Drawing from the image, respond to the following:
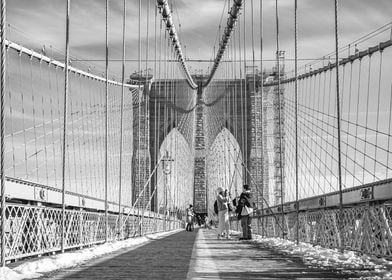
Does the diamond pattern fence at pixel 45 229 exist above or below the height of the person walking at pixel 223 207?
below

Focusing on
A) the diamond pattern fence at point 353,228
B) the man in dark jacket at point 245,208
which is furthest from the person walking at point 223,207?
the diamond pattern fence at point 353,228

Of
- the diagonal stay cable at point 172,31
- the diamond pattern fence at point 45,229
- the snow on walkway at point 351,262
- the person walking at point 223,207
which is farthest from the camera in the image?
the diagonal stay cable at point 172,31

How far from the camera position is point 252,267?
8.36m

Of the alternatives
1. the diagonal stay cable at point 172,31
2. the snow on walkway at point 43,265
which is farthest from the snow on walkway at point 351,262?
the diagonal stay cable at point 172,31

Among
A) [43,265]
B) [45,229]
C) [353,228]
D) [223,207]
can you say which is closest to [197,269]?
[43,265]

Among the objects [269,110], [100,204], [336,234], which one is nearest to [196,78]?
[269,110]

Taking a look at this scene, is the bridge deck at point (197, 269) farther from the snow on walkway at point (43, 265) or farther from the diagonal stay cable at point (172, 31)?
the diagonal stay cable at point (172, 31)

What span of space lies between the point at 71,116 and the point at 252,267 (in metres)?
15.8

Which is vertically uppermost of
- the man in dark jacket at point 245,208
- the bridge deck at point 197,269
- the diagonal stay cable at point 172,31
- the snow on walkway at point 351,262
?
the diagonal stay cable at point 172,31

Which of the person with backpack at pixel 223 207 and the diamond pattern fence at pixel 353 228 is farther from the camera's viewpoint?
the person with backpack at pixel 223 207

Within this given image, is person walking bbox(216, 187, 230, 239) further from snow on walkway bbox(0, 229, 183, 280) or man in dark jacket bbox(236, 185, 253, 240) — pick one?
snow on walkway bbox(0, 229, 183, 280)

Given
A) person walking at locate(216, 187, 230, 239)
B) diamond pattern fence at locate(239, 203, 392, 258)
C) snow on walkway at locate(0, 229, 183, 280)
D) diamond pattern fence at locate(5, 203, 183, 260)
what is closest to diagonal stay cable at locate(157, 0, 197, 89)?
person walking at locate(216, 187, 230, 239)

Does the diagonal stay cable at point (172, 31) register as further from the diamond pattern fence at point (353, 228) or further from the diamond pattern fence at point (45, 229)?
the diamond pattern fence at point (353, 228)

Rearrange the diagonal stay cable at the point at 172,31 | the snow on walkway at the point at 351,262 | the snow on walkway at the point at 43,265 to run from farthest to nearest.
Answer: the diagonal stay cable at the point at 172,31 < the snow on walkway at the point at 351,262 < the snow on walkway at the point at 43,265
